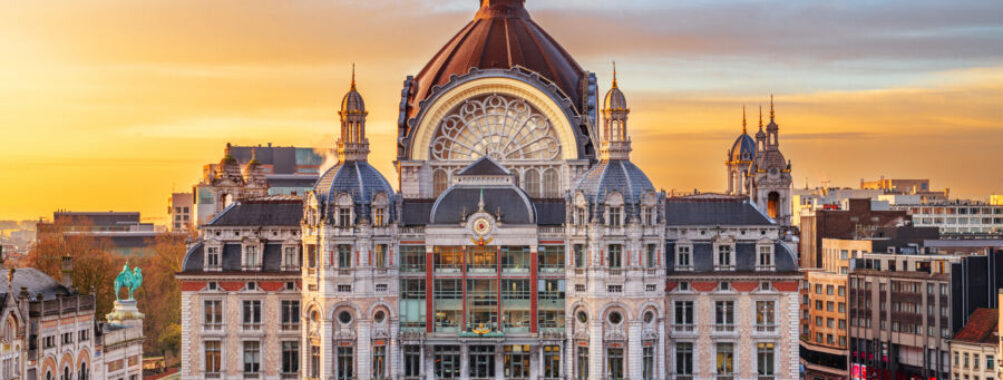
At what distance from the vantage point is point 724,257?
137875 millimetres

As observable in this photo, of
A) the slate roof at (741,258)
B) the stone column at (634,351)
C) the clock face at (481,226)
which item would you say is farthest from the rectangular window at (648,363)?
the clock face at (481,226)

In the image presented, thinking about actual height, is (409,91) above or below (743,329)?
above

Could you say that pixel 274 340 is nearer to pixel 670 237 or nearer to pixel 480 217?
pixel 480 217

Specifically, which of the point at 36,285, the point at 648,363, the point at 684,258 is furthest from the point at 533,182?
the point at 36,285

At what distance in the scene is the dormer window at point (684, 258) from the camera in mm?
138500

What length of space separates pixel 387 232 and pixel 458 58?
29.6 metres

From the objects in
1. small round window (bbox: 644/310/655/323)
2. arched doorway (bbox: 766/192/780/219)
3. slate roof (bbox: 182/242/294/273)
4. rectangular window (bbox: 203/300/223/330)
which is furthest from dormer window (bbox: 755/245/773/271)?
rectangular window (bbox: 203/300/223/330)

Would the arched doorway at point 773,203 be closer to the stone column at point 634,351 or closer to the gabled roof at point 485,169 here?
the stone column at point 634,351

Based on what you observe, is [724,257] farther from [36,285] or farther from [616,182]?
[36,285]

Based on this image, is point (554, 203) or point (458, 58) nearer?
point (554, 203)

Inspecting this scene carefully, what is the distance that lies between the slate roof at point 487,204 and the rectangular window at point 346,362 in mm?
12977

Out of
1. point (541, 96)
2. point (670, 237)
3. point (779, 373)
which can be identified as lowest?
point (779, 373)

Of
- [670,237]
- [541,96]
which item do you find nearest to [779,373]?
[670,237]

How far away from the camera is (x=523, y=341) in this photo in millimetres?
135250
